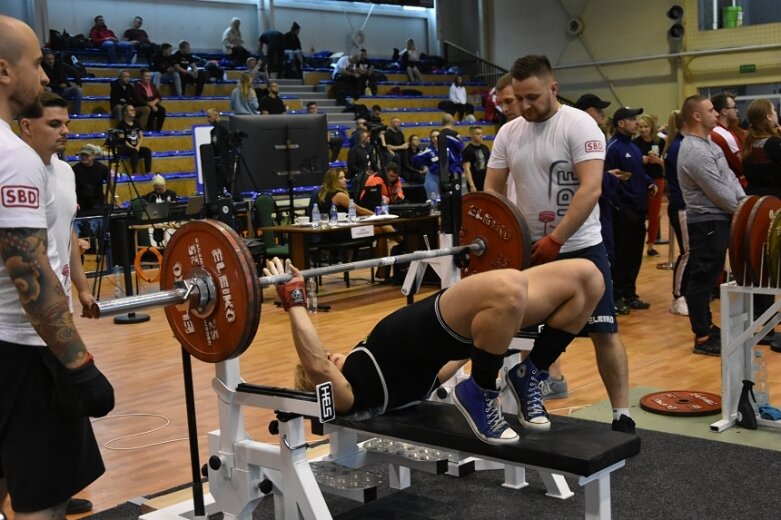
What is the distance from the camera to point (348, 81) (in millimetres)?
15945

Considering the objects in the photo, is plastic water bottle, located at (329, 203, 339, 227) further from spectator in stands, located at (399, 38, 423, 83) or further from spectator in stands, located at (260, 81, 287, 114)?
spectator in stands, located at (399, 38, 423, 83)

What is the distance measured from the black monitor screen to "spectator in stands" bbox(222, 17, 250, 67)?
8.25 m

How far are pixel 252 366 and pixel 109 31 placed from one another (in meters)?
10.9

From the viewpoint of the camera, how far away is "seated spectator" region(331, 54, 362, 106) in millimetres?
15711

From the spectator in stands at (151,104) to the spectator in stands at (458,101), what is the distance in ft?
19.0

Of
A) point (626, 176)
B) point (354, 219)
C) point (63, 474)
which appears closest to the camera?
point (63, 474)

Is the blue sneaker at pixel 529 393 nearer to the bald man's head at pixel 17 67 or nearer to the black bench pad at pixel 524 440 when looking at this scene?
the black bench pad at pixel 524 440

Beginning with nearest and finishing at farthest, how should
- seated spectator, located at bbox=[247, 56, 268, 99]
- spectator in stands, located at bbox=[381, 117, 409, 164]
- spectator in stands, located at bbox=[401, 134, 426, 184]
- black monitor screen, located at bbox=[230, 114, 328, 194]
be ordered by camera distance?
black monitor screen, located at bbox=[230, 114, 328, 194], spectator in stands, located at bbox=[401, 134, 426, 184], spectator in stands, located at bbox=[381, 117, 409, 164], seated spectator, located at bbox=[247, 56, 268, 99]

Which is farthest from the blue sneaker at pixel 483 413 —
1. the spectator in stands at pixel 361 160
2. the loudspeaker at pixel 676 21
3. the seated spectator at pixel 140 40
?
the loudspeaker at pixel 676 21

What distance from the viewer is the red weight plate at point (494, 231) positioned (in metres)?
3.23

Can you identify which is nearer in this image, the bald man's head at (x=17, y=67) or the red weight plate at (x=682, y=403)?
the bald man's head at (x=17, y=67)

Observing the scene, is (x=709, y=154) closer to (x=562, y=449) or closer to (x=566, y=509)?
(x=566, y=509)

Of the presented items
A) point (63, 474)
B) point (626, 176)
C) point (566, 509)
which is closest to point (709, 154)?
point (626, 176)

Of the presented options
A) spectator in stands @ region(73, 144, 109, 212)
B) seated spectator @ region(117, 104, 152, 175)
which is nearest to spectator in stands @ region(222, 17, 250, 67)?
seated spectator @ region(117, 104, 152, 175)
